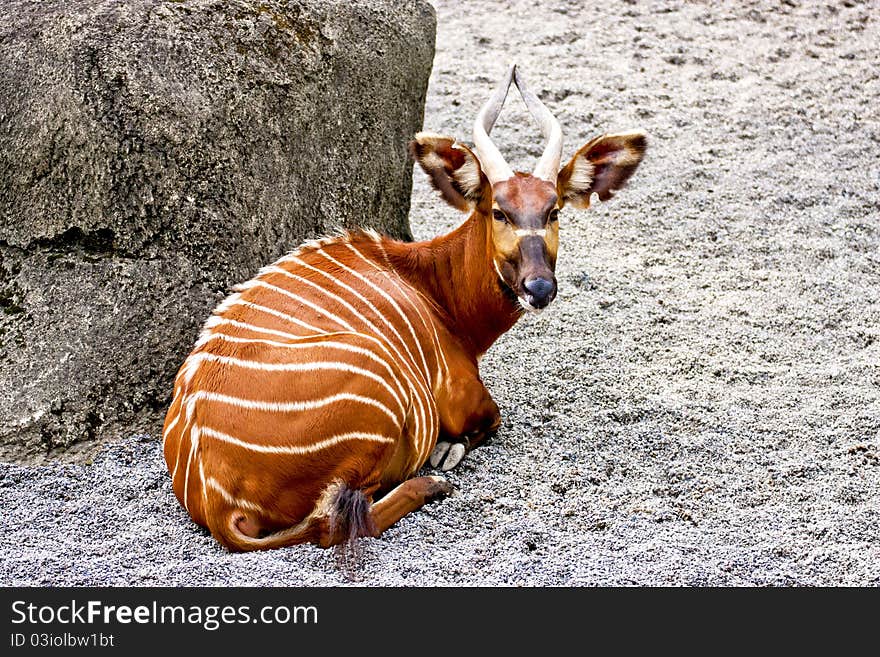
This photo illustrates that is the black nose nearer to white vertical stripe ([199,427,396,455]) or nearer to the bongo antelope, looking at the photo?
the bongo antelope

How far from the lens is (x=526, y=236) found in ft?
13.9

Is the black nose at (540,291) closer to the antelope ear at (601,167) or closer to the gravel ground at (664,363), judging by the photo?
the antelope ear at (601,167)

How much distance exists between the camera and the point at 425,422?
435cm

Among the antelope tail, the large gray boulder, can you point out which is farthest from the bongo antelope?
the large gray boulder

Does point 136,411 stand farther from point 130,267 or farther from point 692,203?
point 692,203

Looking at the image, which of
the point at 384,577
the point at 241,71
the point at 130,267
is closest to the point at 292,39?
the point at 241,71

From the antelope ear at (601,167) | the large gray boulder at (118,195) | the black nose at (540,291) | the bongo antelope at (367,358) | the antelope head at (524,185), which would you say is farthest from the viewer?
the antelope ear at (601,167)

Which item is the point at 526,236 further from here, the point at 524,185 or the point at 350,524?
the point at 350,524

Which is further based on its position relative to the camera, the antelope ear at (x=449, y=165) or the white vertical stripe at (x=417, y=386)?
the antelope ear at (x=449, y=165)

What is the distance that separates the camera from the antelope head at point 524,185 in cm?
423

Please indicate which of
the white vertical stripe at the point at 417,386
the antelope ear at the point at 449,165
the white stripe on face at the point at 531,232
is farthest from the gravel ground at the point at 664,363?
the antelope ear at the point at 449,165

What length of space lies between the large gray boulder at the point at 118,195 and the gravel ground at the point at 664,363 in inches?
10.2

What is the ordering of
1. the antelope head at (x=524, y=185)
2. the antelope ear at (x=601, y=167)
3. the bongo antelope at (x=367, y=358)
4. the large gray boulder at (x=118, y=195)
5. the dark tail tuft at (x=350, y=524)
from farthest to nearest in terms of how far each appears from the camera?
1. the antelope ear at (x=601, y=167)
2. the large gray boulder at (x=118, y=195)
3. the antelope head at (x=524, y=185)
4. the bongo antelope at (x=367, y=358)
5. the dark tail tuft at (x=350, y=524)

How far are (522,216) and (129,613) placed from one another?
197 centimetres
